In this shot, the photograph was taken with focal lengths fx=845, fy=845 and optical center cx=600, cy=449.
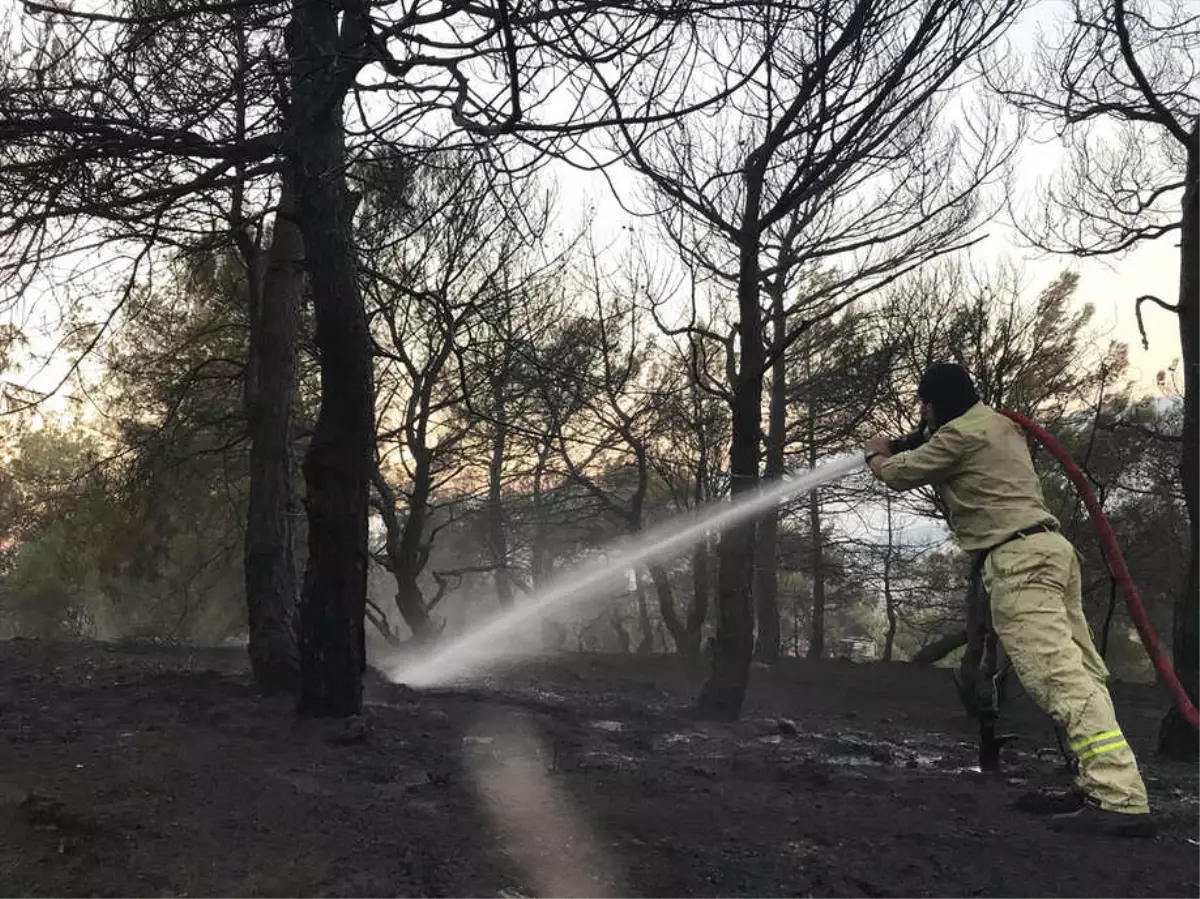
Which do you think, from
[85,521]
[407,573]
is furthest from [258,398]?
[85,521]

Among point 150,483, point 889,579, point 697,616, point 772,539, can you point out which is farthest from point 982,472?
point 889,579

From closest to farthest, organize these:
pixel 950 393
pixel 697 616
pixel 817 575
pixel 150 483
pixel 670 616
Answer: pixel 950 393, pixel 150 483, pixel 697 616, pixel 670 616, pixel 817 575

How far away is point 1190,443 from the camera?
21.3 ft

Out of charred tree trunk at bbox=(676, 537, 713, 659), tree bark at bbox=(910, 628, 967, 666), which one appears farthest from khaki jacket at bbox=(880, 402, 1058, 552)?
charred tree trunk at bbox=(676, 537, 713, 659)

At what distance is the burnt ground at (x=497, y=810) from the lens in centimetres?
271

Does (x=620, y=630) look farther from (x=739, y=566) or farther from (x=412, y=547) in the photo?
(x=739, y=566)

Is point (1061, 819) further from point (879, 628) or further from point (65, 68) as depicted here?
point (879, 628)

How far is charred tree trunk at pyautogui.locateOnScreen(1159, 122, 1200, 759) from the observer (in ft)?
20.3

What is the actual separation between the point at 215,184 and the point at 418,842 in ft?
10.9

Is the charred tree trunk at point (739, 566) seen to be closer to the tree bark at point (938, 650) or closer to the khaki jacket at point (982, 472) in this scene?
the khaki jacket at point (982, 472)

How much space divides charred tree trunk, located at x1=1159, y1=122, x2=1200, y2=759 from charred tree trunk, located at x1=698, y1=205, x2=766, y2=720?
10.2 ft

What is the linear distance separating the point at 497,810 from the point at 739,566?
3628 mm

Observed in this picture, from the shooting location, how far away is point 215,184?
431 cm

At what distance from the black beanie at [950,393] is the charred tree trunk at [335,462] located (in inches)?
127
